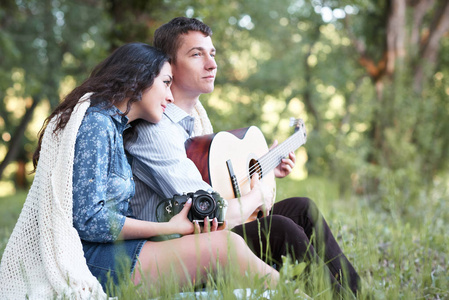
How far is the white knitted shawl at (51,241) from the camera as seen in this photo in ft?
7.07

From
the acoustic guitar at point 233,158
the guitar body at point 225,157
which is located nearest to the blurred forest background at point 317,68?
the acoustic guitar at point 233,158

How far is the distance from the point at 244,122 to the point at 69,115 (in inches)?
288

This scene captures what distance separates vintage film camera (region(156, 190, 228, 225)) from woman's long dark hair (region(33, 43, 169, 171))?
0.48 metres

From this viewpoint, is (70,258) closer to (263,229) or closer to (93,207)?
(93,207)

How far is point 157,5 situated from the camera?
6074 mm

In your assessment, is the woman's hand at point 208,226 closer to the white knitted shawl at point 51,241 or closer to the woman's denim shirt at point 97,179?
the woman's denim shirt at point 97,179

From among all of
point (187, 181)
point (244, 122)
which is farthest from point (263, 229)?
point (244, 122)

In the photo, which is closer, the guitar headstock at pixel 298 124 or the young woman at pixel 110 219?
the young woman at pixel 110 219

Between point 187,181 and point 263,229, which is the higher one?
point 187,181

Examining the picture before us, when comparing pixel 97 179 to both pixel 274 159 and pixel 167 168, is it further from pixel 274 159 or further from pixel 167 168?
pixel 274 159

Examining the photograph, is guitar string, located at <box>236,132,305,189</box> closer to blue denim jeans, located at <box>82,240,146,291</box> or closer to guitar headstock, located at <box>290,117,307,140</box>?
guitar headstock, located at <box>290,117,307,140</box>

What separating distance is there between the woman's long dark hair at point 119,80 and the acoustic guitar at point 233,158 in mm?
483

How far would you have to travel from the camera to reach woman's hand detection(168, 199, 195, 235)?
231cm

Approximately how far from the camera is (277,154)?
3539 mm
